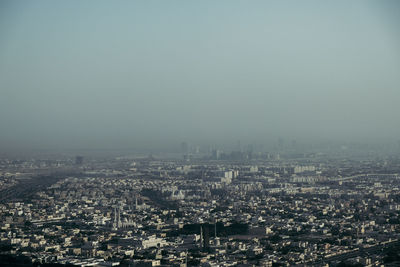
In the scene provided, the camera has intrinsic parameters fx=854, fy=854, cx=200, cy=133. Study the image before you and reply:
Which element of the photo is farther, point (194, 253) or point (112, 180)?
point (112, 180)

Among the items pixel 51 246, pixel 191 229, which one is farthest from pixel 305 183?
pixel 51 246

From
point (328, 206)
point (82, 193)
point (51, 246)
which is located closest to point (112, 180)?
point (82, 193)

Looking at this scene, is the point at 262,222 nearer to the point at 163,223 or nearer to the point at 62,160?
the point at 163,223

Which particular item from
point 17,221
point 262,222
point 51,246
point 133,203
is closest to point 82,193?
point 133,203

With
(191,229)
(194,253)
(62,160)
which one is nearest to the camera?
(194,253)

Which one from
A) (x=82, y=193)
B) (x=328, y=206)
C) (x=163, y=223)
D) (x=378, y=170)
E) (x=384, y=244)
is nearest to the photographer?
(x=384, y=244)

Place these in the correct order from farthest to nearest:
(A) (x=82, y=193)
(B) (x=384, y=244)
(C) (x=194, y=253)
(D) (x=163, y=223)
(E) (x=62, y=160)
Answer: (E) (x=62, y=160), (A) (x=82, y=193), (D) (x=163, y=223), (B) (x=384, y=244), (C) (x=194, y=253)

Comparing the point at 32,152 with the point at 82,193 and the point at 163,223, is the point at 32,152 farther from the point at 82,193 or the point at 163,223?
the point at 163,223

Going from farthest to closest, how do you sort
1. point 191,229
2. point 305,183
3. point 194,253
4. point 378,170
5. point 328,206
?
point 378,170 → point 305,183 → point 328,206 → point 191,229 → point 194,253

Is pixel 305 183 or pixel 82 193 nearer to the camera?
pixel 82 193
